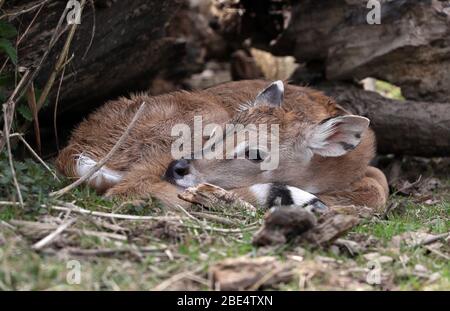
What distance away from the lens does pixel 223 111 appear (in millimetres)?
7926

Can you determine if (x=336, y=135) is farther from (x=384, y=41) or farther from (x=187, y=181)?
(x=384, y=41)

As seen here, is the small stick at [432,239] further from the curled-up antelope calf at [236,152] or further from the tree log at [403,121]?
the tree log at [403,121]

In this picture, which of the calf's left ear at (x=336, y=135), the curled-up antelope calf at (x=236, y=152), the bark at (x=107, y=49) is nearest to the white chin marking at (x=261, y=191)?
the curled-up antelope calf at (x=236, y=152)

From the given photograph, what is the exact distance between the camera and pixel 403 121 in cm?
923

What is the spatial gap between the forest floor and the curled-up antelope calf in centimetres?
69

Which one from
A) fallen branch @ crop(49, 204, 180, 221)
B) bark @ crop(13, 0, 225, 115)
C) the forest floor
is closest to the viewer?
the forest floor

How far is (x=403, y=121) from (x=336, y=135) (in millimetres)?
2211

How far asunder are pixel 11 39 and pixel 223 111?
86.5 inches

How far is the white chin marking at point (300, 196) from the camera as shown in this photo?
22.6ft

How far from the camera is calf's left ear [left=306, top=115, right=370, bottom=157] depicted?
281 inches

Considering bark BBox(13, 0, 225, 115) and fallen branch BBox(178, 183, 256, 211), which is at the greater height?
bark BBox(13, 0, 225, 115)

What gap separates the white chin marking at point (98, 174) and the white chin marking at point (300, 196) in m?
1.62

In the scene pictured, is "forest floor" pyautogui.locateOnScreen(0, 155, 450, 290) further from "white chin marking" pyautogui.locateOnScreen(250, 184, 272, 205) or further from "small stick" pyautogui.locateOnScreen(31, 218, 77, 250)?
"white chin marking" pyautogui.locateOnScreen(250, 184, 272, 205)

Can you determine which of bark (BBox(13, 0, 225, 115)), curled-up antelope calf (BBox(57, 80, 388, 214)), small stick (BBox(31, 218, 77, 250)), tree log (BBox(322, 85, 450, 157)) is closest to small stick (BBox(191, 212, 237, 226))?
curled-up antelope calf (BBox(57, 80, 388, 214))
